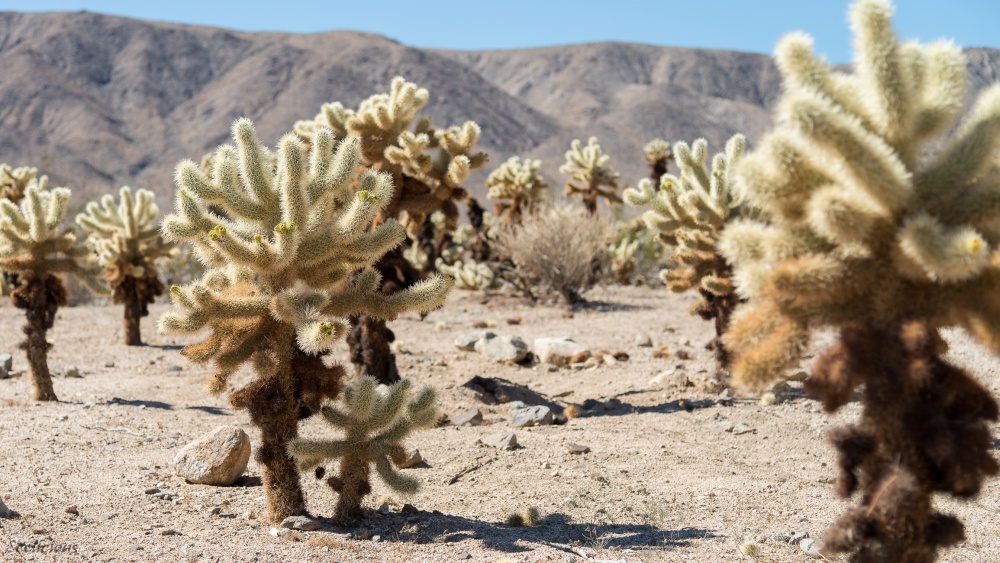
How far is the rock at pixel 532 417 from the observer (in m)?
7.40

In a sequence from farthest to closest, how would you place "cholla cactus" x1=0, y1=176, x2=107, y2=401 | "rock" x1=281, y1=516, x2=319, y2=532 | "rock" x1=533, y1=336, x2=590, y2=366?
"rock" x1=533, y1=336, x2=590, y2=366 → "cholla cactus" x1=0, y1=176, x2=107, y2=401 → "rock" x1=281, y1=516, x2=319, y2=532

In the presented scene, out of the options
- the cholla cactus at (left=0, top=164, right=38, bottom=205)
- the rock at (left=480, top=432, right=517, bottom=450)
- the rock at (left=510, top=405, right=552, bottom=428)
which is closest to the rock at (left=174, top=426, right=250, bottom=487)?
the rock at (left=480, top=432, right=517, bottom=450)

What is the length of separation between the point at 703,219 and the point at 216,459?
472cm

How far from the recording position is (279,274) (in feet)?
15.5

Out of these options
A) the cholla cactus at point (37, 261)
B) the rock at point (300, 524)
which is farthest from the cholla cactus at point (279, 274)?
the cholla cactus at point (37, 261)

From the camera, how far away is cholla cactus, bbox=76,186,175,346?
11625 millimetres

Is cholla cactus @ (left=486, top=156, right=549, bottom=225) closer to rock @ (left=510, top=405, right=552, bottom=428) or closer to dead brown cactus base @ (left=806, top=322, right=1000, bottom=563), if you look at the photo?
rock @ (left=510, top=405, right=552, bottom=428)

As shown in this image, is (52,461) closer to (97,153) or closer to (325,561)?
(325,561)

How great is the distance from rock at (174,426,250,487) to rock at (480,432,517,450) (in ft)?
5.89

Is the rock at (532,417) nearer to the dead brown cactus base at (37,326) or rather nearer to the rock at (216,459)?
the rock at (216,459)

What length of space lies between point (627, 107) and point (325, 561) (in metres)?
79.4

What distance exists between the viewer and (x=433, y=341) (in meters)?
12.1

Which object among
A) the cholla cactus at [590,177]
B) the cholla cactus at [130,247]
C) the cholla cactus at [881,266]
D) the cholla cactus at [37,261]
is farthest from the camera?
the cholla cactus at [590,177]

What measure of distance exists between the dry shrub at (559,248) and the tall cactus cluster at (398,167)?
603cm
